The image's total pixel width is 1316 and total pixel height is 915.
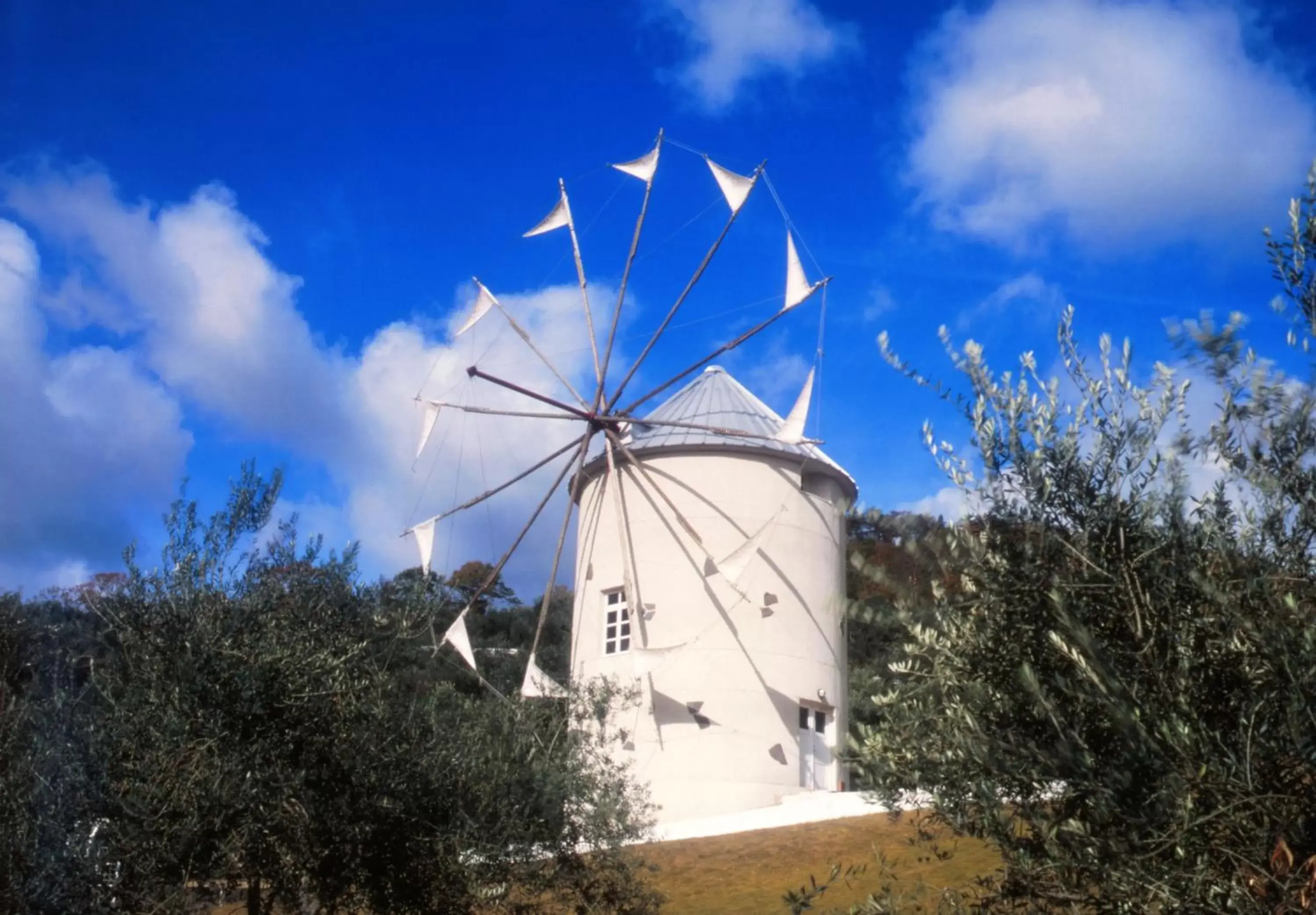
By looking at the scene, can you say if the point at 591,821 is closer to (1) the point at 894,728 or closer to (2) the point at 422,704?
(2) the point at 422,704

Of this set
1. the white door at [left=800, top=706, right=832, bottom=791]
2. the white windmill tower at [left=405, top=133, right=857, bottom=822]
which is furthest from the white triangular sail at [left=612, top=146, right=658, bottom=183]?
the white door at [left=800, top=706, right=832, bottom=791]

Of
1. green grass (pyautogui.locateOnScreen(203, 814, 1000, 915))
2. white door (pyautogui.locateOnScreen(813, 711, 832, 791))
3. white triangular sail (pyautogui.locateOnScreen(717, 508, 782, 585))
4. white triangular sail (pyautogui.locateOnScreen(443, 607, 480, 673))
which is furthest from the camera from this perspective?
white triangular sail (pyautogui.locateOnScreen(443, 607, 480, 673))

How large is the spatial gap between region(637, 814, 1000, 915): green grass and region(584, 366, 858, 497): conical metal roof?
8.89 m

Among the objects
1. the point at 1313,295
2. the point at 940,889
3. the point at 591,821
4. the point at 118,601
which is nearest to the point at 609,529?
the point at 591,821

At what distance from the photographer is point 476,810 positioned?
12.5 metres

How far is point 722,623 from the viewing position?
24.1m

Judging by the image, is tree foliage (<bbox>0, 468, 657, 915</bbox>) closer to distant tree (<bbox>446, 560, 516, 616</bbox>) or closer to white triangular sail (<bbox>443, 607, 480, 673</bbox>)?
white triangular sail (<bbox>443, 607, 480, 673</bbox>)

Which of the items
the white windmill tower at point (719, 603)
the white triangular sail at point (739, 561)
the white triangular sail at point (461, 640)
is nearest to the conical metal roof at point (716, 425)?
the white windmill tower at point (719, 603)

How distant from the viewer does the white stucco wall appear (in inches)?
914

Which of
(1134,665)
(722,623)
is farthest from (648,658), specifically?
(1134,665)

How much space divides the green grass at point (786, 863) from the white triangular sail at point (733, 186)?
14.5 metres

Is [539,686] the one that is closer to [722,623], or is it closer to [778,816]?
[722,623]

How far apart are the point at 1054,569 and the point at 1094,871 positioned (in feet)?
5.26

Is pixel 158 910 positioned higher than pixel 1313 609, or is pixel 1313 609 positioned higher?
pixel 1313 609
